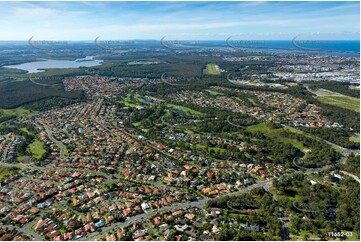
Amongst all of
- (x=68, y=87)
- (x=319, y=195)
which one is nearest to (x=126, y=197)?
(x=319, y=195)

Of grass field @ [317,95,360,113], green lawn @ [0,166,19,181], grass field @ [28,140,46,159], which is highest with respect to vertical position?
grass field @ [317,95,360,113]

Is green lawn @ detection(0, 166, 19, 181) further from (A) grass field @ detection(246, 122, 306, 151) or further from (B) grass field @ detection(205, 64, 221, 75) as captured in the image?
(B) grass field @ detection(205, 64, 221, 75)

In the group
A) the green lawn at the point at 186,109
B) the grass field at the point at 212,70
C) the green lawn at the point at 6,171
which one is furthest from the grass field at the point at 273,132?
the grass field at the point at 212,70

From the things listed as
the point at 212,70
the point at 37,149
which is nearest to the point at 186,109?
the point at 37,149

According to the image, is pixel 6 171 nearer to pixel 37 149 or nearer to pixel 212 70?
pixel 37 149

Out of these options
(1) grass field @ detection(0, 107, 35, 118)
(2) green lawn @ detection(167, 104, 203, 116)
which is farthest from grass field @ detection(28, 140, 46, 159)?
(2) green lawn @ detection(167, 104, 203, 116)

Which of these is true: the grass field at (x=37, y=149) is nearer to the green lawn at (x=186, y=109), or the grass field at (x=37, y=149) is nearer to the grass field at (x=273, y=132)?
the green lawn at (x=186, y=109)
